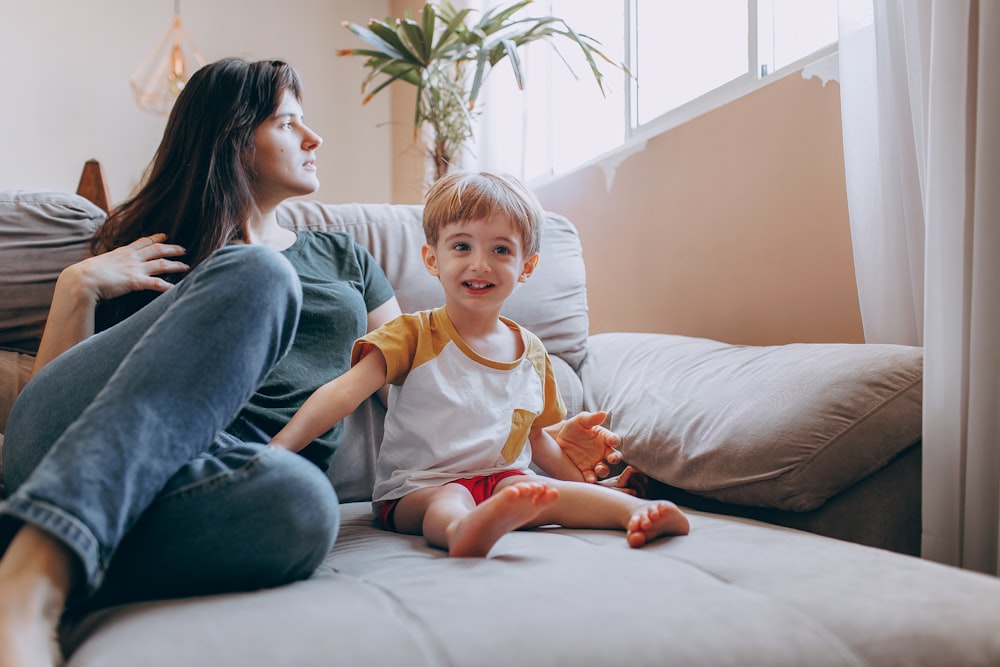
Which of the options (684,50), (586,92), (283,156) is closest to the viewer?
(283,156)

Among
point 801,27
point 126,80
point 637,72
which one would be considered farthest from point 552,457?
point 126,80

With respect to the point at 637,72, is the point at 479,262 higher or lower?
A: lower

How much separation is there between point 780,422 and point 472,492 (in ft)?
1.35

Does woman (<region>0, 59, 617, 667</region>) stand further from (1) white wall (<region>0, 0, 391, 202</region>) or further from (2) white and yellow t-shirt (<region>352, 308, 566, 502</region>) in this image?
(1) white wall (<region>0, 0, 391, 202</region>)

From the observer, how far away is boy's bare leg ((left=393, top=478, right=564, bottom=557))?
0.84 metres

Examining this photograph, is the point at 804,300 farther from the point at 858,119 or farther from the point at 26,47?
the point at 26,47

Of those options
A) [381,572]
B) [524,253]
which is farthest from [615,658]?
[524,253]

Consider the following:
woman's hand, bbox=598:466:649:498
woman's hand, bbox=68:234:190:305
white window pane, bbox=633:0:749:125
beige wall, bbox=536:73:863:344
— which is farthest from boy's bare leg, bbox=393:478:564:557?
white window pane, bbox=633:0:749:125

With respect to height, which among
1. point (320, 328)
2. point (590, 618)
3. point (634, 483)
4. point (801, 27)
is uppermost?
point (801, 27)

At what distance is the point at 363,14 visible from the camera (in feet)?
14.3

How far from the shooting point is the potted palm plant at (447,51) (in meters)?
2.39

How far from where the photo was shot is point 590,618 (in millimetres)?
649

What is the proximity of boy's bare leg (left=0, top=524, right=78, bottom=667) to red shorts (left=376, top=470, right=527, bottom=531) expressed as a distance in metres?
0.52

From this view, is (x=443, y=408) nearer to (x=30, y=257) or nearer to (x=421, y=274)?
(x=421, y=274)
